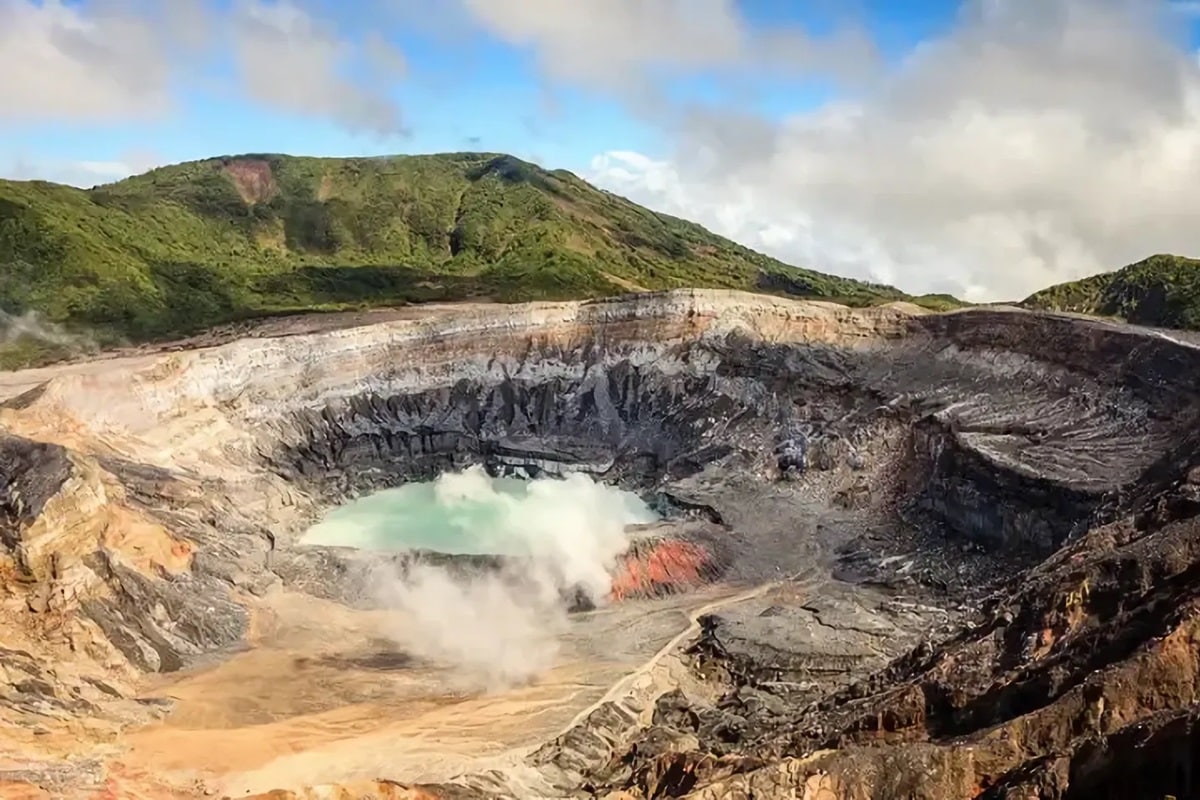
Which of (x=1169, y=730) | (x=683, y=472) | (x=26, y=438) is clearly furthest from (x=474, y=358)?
(x=1169, y=730)

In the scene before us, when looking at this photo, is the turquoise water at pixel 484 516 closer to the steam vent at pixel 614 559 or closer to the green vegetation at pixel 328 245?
the steam vent at pixel 614 559

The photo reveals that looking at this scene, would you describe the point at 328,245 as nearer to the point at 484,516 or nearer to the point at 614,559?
the point at 484,516

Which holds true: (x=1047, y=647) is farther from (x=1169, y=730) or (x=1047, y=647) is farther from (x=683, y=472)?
(x=683, y=472)

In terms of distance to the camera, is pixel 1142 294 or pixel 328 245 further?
pixel 328 245

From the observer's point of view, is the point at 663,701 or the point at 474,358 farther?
the point at 474,358

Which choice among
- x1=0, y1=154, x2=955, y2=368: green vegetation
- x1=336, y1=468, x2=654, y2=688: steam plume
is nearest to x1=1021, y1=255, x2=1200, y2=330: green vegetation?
x1=0, y1=154, x2=955, y2=368: green vegetation

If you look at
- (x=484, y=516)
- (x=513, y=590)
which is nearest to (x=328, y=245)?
(x=484, y=516)
